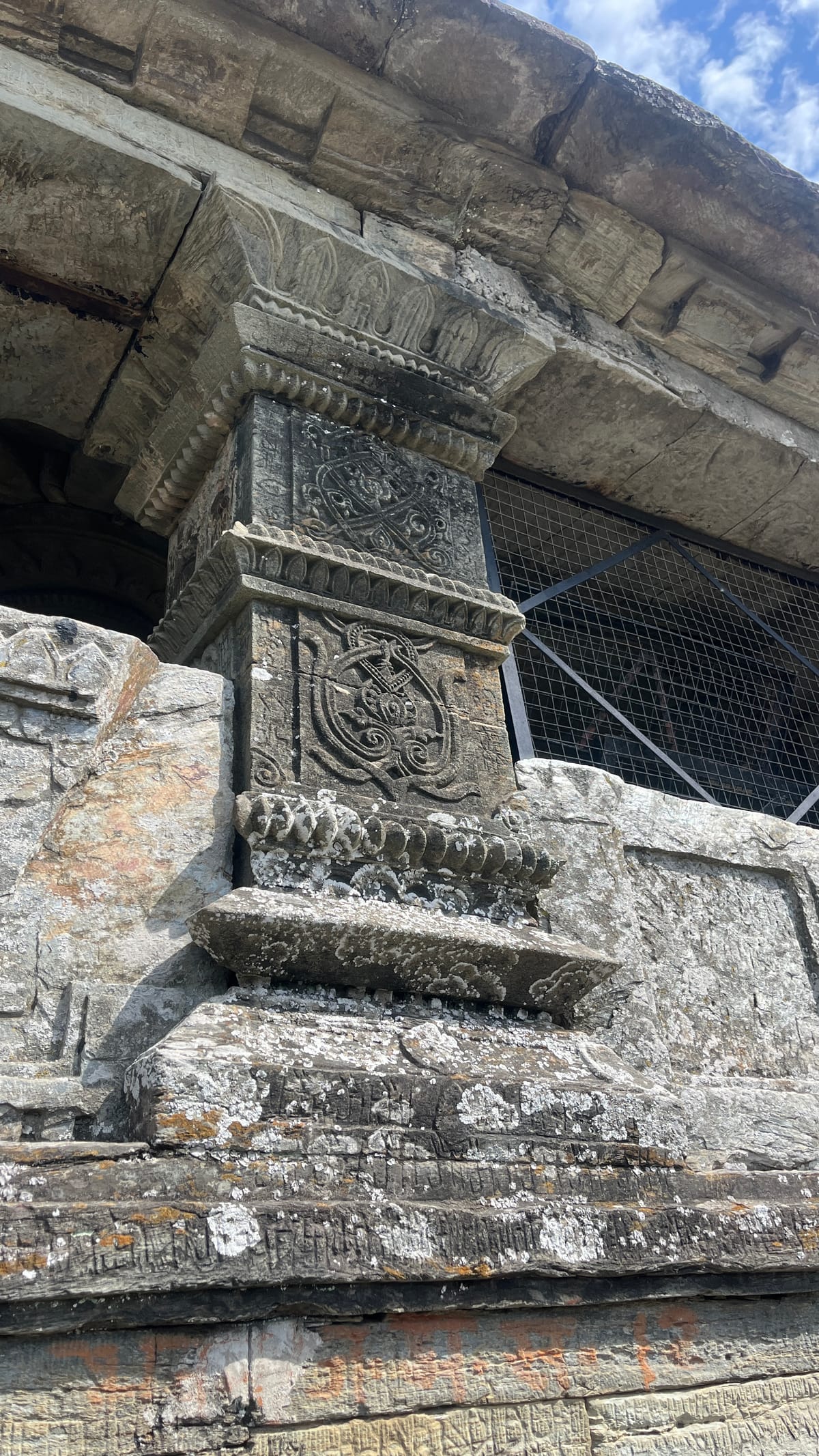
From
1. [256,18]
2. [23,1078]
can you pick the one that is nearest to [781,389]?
[256,18]

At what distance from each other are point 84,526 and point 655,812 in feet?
9.26

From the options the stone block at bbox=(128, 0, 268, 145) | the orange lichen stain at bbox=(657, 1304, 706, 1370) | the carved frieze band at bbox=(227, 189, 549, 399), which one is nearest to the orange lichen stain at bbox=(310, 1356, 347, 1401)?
the orange lichen stain at bbox=(657, 1304, 706, 1370)

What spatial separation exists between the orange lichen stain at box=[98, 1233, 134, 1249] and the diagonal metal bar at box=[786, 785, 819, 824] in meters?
2.82

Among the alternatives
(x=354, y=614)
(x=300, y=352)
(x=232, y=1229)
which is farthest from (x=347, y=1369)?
(x=300, y=352)

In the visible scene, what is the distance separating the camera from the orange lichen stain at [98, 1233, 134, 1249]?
164 cm

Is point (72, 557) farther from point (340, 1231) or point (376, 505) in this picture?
point (340, 1231)

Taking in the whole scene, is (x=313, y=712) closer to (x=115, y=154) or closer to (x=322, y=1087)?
(x=322, y=1087)

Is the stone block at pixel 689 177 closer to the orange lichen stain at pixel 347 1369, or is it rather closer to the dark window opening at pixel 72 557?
the dark window opening at pixel 72 557

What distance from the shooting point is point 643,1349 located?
2.08 metres

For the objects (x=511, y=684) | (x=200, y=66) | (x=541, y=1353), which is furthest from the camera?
(x=511, y=684)

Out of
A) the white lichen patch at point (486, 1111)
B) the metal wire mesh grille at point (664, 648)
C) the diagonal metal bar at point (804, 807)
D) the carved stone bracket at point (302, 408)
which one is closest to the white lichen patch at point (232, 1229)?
the white lichen patch at point (486, 1111)

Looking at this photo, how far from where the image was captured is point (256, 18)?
3.01 metres

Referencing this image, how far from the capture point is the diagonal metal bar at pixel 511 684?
3297mm

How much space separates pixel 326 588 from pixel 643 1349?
1.81 meters
